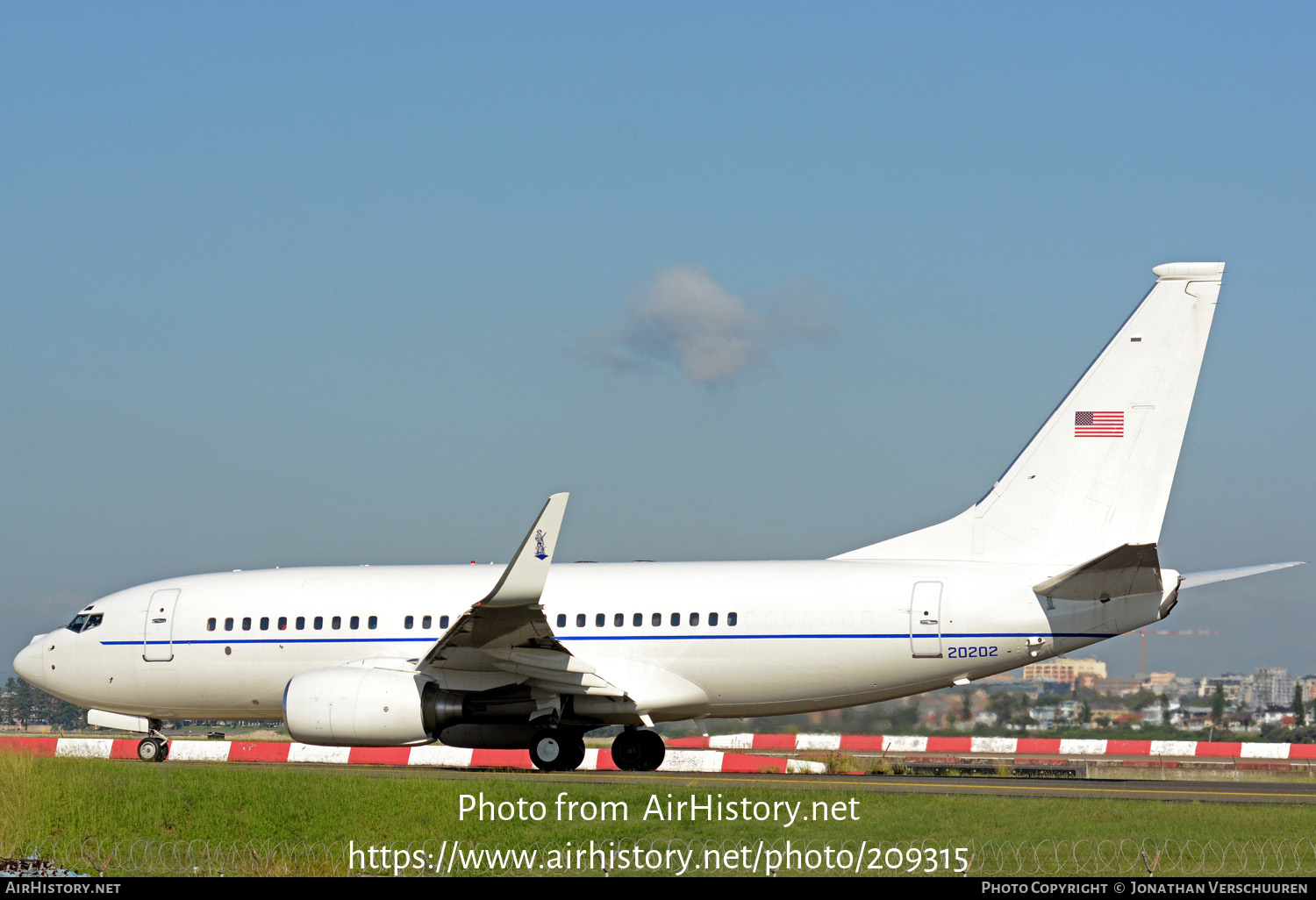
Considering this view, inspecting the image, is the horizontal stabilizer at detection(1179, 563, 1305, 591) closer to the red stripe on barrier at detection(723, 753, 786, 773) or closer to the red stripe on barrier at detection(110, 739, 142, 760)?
the red stripe on barrier at detection(723, 753, 786, 773)

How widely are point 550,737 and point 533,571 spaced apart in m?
3.88

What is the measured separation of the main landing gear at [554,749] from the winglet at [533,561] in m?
3.40

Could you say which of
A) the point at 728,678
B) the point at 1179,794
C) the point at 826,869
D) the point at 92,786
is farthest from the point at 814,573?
the point at 92,786

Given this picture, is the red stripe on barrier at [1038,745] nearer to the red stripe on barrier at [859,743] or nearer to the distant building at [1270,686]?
the red stripe on barrier at [859,743]

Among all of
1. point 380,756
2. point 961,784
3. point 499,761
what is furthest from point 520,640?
point 380,756

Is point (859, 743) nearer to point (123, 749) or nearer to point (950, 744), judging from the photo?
point (950, 744)

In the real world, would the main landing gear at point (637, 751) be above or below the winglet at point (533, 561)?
below

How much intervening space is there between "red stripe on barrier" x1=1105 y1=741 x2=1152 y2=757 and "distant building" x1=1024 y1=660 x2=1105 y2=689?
1564mm

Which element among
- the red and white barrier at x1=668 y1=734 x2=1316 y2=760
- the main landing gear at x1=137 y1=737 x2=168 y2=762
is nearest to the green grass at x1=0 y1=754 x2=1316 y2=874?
the main landing gear at x1=137 y1=737 x2=168 y2=762

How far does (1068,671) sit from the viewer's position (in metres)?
32.0

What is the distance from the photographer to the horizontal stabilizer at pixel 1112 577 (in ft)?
60.0

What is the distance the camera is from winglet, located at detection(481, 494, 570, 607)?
17.9 metres

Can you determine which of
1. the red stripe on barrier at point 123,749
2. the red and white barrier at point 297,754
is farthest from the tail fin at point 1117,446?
the red stripe on barrier at point 123,749

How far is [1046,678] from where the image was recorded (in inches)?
1247
